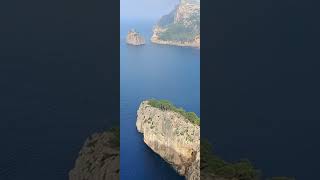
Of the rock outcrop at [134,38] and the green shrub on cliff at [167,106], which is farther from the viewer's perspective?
the rock outcrop at [134,38]
